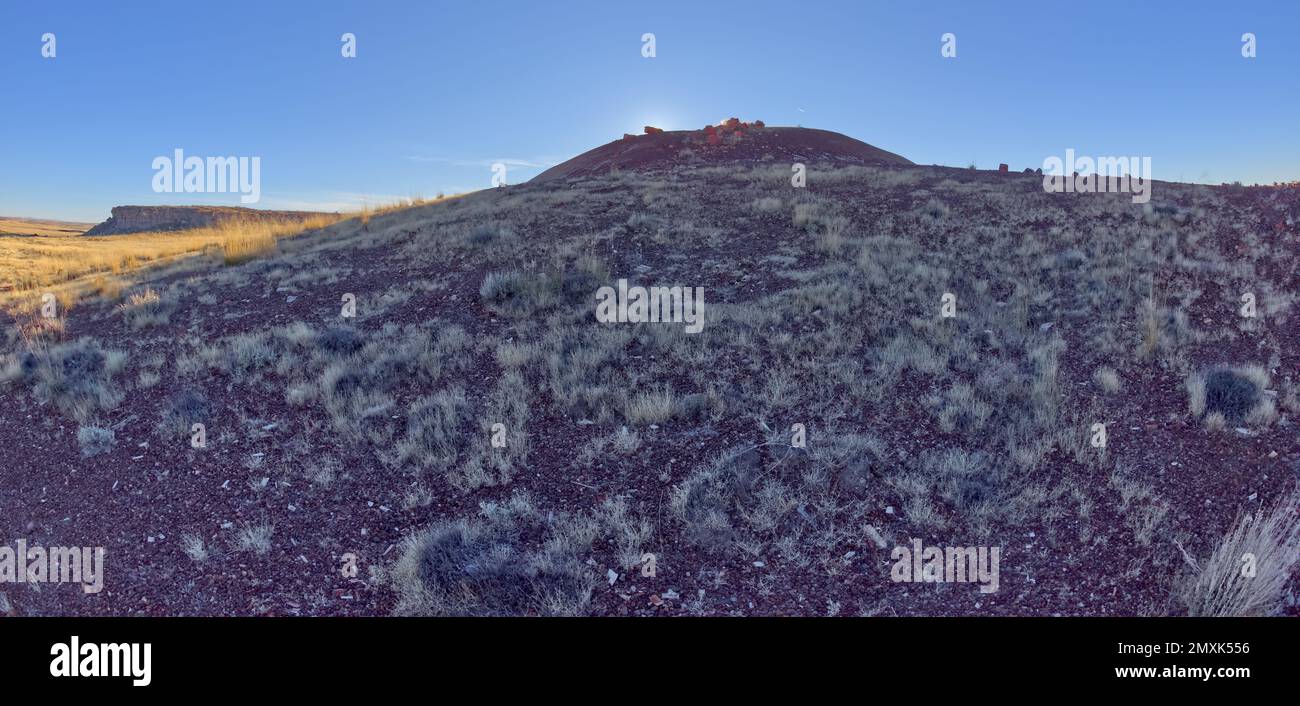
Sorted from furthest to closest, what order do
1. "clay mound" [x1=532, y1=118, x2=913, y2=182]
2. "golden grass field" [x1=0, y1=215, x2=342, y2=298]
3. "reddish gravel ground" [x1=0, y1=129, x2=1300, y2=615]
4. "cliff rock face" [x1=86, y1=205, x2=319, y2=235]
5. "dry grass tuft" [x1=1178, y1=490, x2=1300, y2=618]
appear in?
"cliff rock face" [x1=86, y1=205, x2=319, y2=235], "clay mound" [x1=532, y1=118, x2=913, y2=182], "golden grass field" [x1=0, y1=215, x2=342, y2=298], "reddish gravel ground" [x1=0, y1=129, x2=1300, y2=615], "dry grass tuft" [x1=1178, y1=490, x2=1300, y2=618]

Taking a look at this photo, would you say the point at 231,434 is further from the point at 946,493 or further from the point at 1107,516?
the point at 1107,516

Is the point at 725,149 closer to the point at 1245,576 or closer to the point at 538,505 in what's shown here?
the point at 538,505

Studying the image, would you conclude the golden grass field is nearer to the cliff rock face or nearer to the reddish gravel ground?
the reddish gravel ground

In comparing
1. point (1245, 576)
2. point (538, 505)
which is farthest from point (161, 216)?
point (1245, 576)

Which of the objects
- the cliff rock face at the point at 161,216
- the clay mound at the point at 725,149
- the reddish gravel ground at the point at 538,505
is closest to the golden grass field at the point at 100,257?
the reddish gravel ground at the point at 538,505

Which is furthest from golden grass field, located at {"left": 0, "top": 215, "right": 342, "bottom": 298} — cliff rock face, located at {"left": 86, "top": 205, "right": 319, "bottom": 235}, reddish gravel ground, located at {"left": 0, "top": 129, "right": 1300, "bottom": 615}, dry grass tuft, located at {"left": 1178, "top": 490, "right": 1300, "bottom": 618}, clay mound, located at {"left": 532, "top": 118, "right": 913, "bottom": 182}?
cliff rock face, located at {"left": 86, "top": 205, "right": 319, "bottom": 235}

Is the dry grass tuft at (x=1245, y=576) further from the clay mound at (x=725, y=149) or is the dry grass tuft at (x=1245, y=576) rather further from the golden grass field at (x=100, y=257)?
the clay mound at (x=725, y=149)
